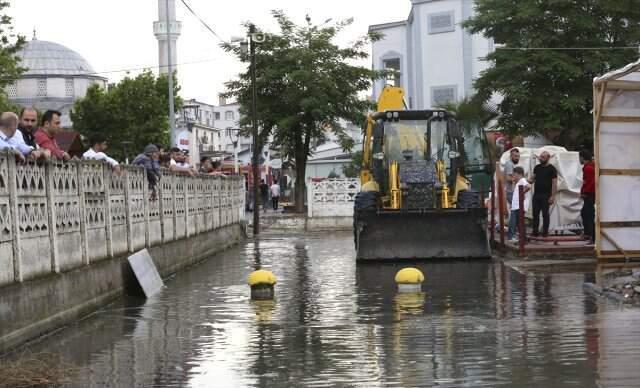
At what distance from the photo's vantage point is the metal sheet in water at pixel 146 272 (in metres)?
15.8

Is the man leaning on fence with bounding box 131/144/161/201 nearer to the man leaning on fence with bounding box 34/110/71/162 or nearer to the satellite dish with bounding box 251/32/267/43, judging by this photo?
the man leaning on fence with bounding box 34/110/71/162

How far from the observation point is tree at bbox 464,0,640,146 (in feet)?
129

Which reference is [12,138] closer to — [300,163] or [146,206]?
[146,206]

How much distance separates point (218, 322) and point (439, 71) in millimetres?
52363

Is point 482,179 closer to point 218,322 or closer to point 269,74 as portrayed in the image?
point 269,74

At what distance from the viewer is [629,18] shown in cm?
3981

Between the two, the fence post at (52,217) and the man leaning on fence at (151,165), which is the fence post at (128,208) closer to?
the man leaning on fence at (151,165)

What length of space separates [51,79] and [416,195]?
304 ft

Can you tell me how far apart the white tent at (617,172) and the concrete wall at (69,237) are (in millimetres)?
7542

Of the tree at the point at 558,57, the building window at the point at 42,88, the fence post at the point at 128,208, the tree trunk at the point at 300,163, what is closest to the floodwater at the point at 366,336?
the fence post at the point at 128,208

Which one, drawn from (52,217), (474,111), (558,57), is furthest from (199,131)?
(52,217)

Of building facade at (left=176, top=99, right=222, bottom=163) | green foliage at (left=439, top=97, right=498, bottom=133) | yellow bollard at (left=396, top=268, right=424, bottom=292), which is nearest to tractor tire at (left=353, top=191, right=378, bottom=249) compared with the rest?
yellow bollard at (left=396, top=268, right=424, bottom=292)

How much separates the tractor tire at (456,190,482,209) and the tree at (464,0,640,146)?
18.6 meters

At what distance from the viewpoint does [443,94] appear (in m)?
63.4
